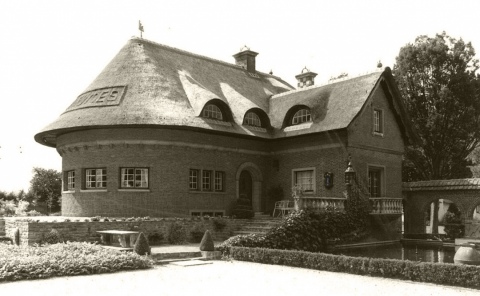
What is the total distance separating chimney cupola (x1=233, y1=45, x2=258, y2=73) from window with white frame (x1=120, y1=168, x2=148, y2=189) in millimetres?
12575

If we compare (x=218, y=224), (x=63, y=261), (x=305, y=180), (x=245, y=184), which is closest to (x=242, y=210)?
(x=218, y=224)

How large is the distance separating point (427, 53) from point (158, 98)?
18500 mm

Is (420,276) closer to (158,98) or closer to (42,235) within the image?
(42,235)

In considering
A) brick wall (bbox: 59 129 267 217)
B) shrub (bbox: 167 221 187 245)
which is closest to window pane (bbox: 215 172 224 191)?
brick wall (bbox: 59 129 267 217)

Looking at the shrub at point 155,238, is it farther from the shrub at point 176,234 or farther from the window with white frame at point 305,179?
the window with white frame at point 305,179

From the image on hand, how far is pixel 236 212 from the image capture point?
23562mm

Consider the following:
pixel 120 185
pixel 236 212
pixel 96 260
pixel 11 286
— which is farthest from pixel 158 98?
pixel 11 286

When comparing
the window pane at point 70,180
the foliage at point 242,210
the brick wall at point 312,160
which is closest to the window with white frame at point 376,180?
the brick wall at point 312,160

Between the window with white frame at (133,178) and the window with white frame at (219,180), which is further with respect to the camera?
the window with white frame at (219,180)

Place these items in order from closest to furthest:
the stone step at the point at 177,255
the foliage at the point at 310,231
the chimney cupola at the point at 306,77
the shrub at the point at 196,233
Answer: the stone step at the point at 177,255 → the foliage at the point at 310,231 → the shrub at the point at 196,233 → the chimney cupola at the point at 306,77

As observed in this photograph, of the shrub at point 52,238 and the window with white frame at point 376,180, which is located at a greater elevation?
the window with white frame at point 376,180

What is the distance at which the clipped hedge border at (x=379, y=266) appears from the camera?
11828 mm

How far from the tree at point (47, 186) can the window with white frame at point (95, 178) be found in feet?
69.6

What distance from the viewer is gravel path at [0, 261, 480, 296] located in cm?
1095
